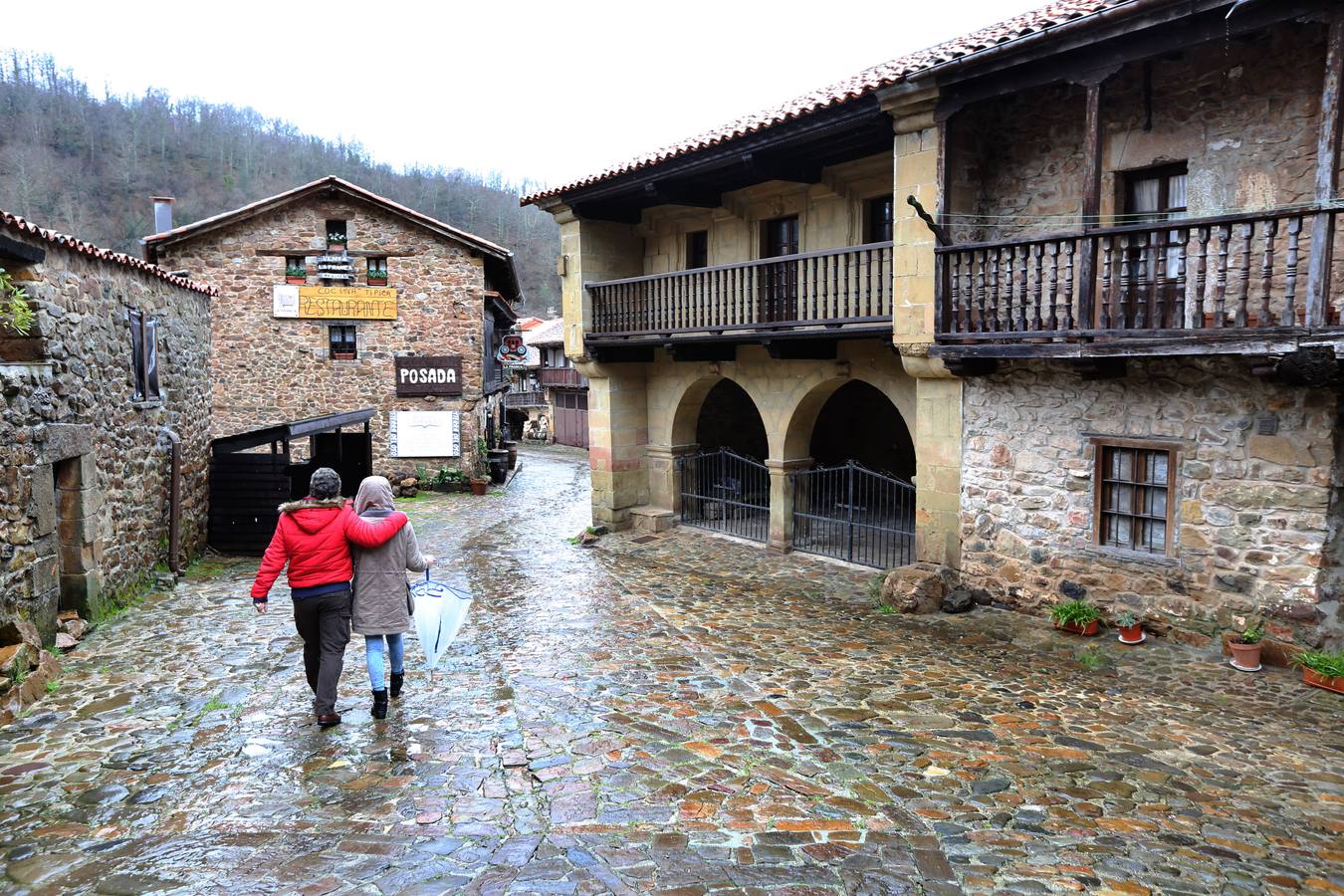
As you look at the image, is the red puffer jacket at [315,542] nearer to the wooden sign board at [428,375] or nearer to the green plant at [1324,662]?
the green plant at [1324,662]

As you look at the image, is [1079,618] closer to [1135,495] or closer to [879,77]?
[1135,495]

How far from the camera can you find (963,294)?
28.6 feet

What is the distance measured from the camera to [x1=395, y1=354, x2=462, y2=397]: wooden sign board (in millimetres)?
21250

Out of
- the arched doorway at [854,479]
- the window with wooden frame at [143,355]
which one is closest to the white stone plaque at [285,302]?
the window with wooden frame at [143,355]

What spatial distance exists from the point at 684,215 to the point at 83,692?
10206mm

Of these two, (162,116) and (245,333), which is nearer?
(245,333)

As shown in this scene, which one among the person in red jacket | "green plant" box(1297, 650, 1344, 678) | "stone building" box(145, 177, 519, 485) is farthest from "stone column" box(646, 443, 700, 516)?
"green plant" box(1297, 650, 1344, 678)

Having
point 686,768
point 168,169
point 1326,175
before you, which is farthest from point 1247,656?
point 168,169

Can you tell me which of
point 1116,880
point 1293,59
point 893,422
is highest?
point 1293,59

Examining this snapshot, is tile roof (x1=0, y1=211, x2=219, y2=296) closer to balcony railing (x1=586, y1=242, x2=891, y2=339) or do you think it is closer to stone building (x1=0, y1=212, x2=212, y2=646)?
stone building (x1=0, y1=212, x2=212, y2=646)

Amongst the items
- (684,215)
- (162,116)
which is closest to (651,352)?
(684,215)

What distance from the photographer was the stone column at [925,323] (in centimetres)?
888

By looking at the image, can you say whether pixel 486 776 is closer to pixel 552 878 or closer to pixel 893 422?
pixel 552 878

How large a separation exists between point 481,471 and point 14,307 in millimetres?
15307
